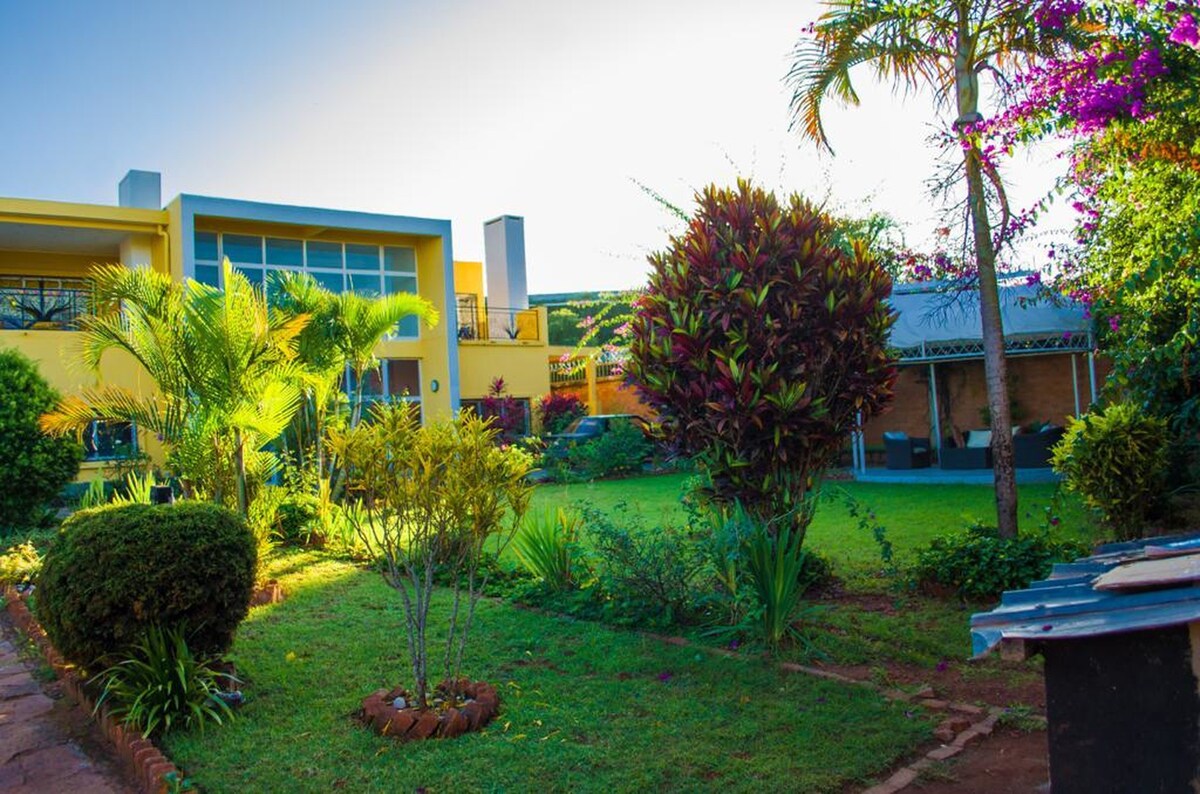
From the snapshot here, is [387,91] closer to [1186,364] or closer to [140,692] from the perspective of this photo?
[140,692]

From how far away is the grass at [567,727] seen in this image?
13.0 ft

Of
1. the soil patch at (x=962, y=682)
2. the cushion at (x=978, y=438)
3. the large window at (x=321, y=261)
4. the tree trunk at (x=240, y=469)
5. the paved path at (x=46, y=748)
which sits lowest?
the soil patch at (x=962, y=682)

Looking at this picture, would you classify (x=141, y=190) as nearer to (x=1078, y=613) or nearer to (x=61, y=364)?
(x=61, y=364)

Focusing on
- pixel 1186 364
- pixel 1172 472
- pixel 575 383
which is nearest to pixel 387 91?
pixel 1186 364

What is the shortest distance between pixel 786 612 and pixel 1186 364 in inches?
193

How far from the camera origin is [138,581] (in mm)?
4828

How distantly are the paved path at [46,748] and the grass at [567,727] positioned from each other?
430 mm

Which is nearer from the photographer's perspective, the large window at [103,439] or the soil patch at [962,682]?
the soil patch at [962,682]

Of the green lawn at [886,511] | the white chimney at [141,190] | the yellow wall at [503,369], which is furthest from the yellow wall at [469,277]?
the green lawn at [886,511]

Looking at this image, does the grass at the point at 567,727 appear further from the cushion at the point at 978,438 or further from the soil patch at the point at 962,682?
the cushion at the point at 978,438

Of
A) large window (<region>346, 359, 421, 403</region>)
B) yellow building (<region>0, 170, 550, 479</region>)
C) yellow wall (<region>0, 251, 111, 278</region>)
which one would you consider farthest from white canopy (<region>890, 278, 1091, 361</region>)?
yellow wall (<region>0, 251, 111, 278</region>)

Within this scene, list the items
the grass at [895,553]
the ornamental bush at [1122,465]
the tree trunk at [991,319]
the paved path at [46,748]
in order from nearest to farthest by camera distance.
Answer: the paved path at [46,748] < the grass at [895,553] < the tree trunk at [991,319] < the ornamental bush at [1122,465]

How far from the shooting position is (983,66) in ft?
24.9

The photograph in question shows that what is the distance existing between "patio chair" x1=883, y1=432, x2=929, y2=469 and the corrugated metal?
1366 cm
